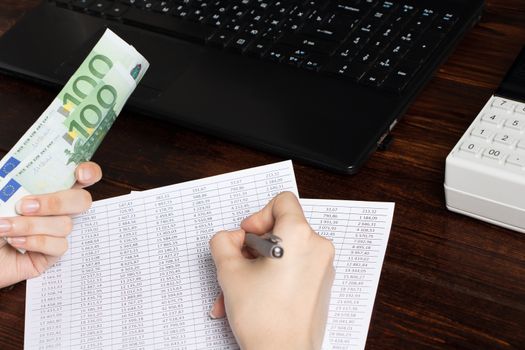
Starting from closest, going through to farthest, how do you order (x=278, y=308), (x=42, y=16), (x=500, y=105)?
(x=278, y=308) → (x=500, y=105) → (x=42, y=16)

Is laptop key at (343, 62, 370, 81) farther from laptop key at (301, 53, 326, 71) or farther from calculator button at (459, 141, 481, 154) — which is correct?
calculator button at (459, 141, 481, 154)

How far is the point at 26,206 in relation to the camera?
681 millimetres

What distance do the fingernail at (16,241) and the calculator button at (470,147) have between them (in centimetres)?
41

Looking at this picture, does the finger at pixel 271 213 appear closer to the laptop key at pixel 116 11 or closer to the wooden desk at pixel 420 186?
the wooden desk at pixel 420 186

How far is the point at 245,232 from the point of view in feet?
2.09

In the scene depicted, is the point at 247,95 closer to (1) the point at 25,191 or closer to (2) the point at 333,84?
(2) the point at 333,84

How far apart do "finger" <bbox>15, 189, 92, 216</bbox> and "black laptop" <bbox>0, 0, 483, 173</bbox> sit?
0.50 feet

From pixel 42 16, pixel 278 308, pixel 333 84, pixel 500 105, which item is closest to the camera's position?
pixel 278 308

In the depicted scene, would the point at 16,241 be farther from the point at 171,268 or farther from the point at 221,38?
the point at 221,38

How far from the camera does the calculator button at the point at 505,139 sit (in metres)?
0.64

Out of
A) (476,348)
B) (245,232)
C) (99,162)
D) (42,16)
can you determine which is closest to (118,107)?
(99,162)

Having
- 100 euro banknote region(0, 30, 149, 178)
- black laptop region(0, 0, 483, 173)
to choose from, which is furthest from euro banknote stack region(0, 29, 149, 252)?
black laptop region(0, 0, 483, 173)

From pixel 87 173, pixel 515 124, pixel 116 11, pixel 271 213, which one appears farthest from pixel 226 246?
pixel 116 11

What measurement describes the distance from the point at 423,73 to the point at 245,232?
0.92ft
